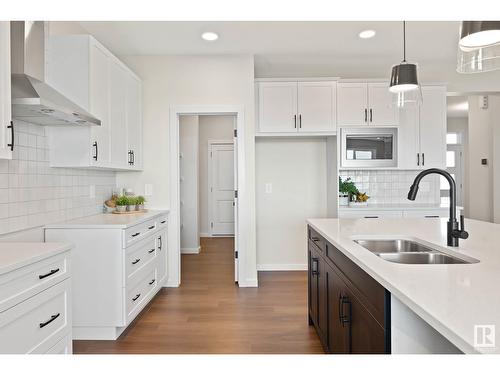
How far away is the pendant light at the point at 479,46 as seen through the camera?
113 cm

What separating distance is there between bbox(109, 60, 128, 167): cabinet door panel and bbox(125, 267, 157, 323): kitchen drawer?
1094mm

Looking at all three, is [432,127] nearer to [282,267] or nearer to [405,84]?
[405,84]

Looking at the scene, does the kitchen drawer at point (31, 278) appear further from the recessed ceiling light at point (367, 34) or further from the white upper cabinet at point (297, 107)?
the recessed ceiling light at point (367, 34)

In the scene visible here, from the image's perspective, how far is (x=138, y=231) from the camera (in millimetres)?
2891

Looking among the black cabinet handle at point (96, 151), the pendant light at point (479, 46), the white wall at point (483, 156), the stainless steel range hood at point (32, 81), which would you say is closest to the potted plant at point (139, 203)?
the black cabinet handle at point (96, 151)

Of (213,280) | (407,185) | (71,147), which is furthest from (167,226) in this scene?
(407,185)

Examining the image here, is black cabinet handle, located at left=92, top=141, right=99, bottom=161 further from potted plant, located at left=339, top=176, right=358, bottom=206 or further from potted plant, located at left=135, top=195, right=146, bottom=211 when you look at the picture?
potted plant, located at left=339, top=176, right=358, bottom=206

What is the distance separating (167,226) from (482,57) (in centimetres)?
327

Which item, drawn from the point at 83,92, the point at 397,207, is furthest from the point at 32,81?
the point at 397,207

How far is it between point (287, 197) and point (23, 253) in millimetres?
3447

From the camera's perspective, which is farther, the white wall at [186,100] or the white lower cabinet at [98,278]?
the white wall at [186,100]

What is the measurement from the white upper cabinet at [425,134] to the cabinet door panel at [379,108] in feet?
0.49
